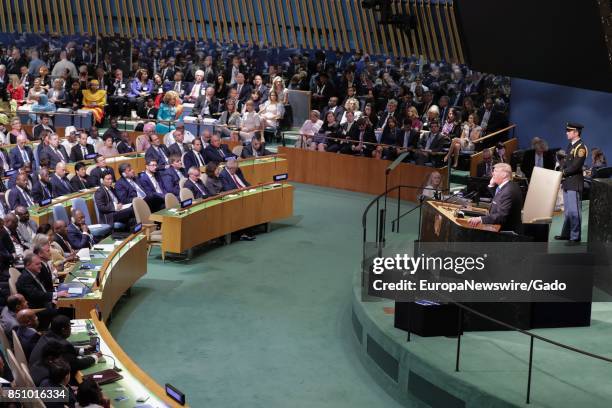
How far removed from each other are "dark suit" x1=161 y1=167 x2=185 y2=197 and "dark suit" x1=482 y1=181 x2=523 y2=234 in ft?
20.8

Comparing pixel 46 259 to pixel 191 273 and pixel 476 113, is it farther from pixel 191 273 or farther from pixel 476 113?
pixel 476 113

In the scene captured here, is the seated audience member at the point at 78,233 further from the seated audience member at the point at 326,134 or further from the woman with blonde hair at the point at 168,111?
the woman with blonde hair at the point at 168,111

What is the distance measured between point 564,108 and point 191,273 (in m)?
7.91

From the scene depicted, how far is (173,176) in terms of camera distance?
1439 cm

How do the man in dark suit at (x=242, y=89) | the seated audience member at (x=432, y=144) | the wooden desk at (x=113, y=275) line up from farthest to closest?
the man in dark suit at (x=242, y=89) < the seated audience member at (x=432, y=144) < the wooden desk at (x=113, y=275)

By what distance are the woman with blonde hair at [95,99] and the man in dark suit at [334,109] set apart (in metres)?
4.85

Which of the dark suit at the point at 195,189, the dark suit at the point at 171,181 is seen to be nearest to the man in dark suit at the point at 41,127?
the dark suit at the point at 171,181

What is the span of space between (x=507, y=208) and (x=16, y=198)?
21.5 feet

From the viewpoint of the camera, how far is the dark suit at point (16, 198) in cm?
1222

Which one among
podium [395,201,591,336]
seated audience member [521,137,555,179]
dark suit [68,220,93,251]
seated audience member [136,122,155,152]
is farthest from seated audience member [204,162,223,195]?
podium [395,201,591,336]

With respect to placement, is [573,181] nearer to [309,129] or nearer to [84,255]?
[84,255]

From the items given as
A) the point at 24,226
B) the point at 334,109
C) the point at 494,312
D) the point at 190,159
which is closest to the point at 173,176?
the point at 190,159

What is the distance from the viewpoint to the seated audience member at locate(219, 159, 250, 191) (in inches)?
566

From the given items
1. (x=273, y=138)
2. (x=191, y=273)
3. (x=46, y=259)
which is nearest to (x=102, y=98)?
(x=273, y=138)
